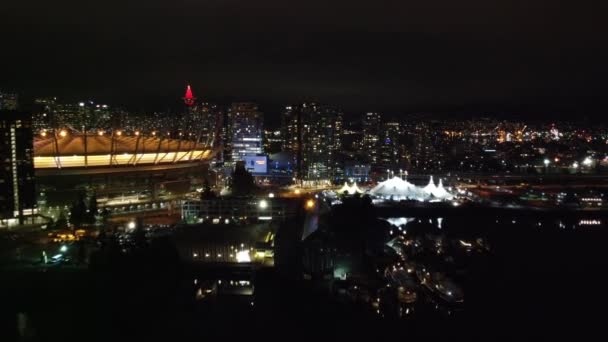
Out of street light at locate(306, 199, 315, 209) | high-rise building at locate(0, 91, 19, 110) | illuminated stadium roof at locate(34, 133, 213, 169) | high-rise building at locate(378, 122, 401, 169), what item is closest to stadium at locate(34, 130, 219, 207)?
illuminated stadium roof at locate(34, 133, 213, 169)

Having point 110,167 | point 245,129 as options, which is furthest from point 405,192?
point 245,129

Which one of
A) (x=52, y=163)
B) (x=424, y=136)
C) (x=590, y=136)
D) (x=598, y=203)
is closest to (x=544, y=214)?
(x=598, y=203)

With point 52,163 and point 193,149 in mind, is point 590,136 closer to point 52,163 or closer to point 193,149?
point 193,149

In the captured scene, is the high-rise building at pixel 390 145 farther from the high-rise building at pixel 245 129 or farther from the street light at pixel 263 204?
the street light at pixel 263 204

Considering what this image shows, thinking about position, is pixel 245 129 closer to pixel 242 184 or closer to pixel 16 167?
pixel 242 184

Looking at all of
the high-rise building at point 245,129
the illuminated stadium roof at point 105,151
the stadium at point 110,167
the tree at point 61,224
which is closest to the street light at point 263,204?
the stadium at point 110,167

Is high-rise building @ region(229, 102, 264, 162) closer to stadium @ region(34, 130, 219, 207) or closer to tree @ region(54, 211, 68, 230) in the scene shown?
stadium @ region(34, 130, 219, 207)
